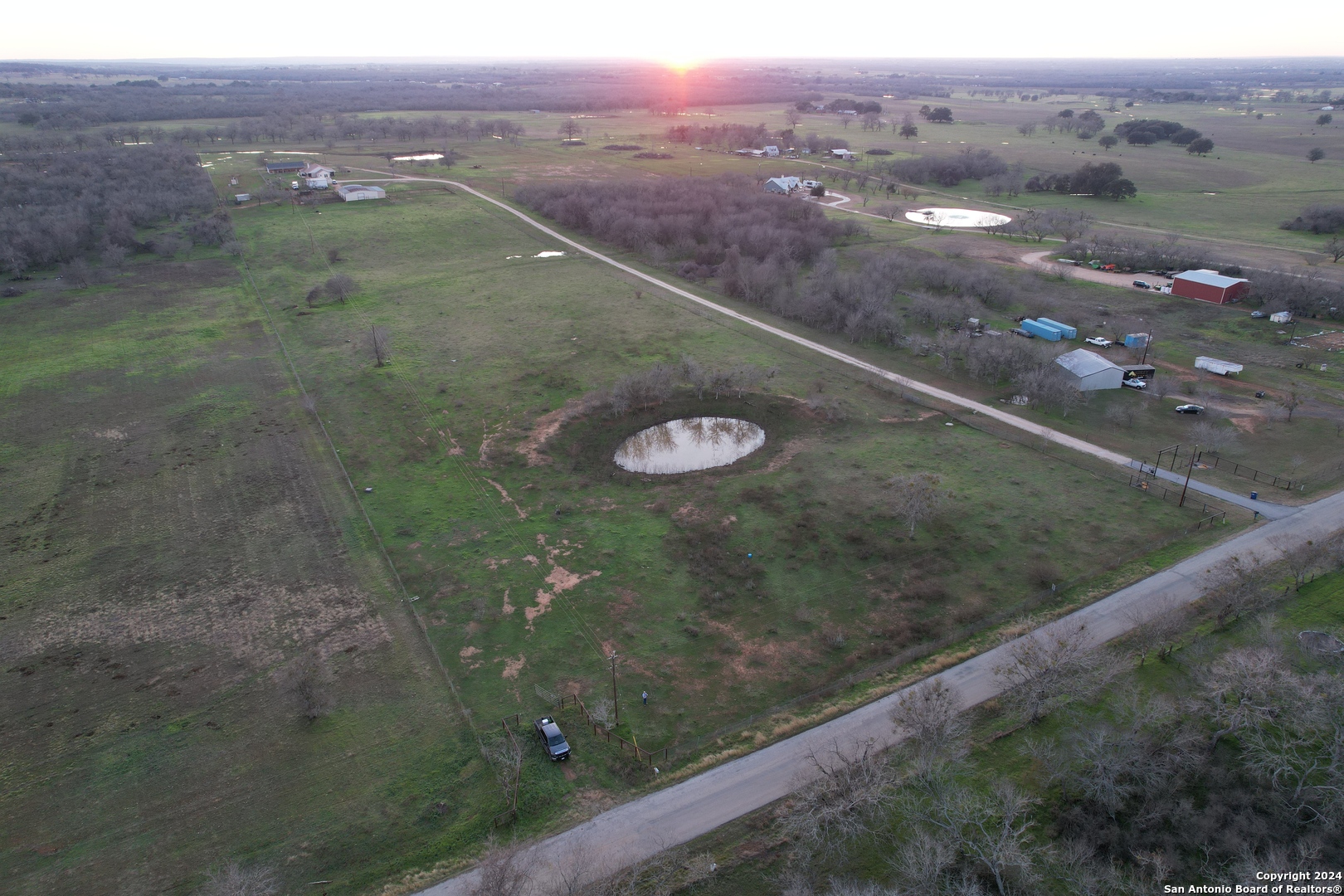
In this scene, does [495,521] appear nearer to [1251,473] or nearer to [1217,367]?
[1251,473]

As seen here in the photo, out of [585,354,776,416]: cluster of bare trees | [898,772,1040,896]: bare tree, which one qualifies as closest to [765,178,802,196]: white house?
[585,354,776,416]: cluster of bare trees

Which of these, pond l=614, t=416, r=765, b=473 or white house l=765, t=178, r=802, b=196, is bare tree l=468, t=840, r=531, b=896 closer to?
pond l=614, t=416, r=765, b=473

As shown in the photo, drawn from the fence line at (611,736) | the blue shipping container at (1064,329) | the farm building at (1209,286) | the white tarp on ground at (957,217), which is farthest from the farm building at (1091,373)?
the white tarp on ground at (957,217)

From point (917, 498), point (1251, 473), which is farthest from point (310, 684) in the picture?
point (1251, 473)

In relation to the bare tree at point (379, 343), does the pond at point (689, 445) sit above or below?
below

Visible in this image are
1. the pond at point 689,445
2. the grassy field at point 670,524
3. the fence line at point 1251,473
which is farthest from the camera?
the pond at point 689,445

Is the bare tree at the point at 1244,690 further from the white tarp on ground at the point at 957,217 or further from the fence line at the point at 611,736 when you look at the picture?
the white tarp on ground at the point at 957,217
